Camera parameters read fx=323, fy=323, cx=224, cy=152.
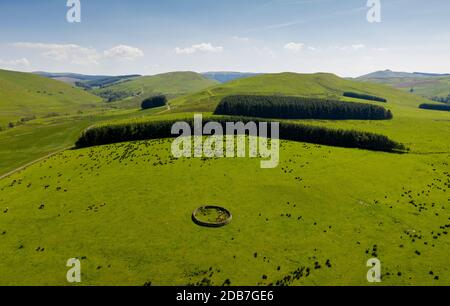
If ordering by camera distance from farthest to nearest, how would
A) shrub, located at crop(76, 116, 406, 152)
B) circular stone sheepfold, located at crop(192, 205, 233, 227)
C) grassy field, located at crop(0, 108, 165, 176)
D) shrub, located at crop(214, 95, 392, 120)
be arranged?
shrub, located at crop(214, 95, 392, 120)
grassy field, located at crop(0, 108, 165, 176)
shrub, located at crop(76, 116, 406, 152)
circular stone sheepfold, located at crop(192, 205, 233, 227)

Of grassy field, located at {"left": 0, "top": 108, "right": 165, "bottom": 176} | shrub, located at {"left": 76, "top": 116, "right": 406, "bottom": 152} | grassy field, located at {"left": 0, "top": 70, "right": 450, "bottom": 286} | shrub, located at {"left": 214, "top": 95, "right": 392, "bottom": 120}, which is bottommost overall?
grassy field, located at {"left": 0, "top": 70, "right": 450, "bottom": 286}

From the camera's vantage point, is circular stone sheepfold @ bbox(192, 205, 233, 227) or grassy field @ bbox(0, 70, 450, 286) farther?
circular stone sheepfold @ bbox(192, 205, 233, 227)

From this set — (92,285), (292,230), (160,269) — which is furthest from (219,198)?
(92,285)

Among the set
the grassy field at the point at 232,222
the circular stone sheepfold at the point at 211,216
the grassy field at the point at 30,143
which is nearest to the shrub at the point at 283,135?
the grassy field at the point at 232,222

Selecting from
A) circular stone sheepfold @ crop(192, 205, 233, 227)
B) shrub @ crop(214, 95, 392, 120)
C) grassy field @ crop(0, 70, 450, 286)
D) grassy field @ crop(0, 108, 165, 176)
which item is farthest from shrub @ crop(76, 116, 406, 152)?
circular stone sheepfold @ crop(192, 205, 233, 227)

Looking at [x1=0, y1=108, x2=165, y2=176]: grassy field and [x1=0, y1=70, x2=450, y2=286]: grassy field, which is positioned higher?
[x1=0, y1=108, x2=165, y2=176]: grassy field

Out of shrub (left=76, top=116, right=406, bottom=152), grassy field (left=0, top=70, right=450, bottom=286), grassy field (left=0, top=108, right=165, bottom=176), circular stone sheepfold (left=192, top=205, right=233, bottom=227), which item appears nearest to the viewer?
grassy field (left=0, top=70, right=450, bottom=286)

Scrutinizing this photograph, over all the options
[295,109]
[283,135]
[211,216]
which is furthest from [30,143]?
[295,109]

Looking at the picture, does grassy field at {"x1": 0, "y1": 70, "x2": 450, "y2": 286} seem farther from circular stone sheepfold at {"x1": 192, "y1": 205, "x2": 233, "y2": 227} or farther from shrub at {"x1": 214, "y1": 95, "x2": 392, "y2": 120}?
shrub at {"x1": 214, "y1": 95, "x2": 392, "y2": 120}
